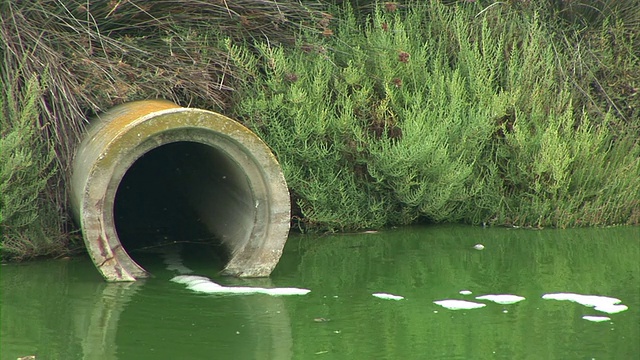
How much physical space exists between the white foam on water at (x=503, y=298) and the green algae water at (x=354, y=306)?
0.24 feet

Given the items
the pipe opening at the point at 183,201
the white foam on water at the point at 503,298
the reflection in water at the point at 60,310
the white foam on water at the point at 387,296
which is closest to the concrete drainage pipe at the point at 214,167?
the pipe opening at the point at 183,201

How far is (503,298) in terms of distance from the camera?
5.81 m

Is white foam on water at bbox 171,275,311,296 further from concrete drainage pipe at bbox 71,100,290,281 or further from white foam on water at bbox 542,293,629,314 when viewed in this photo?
white foam on water at bbox 542,293,629,314

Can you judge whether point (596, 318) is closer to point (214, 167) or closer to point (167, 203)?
point (214, 167)

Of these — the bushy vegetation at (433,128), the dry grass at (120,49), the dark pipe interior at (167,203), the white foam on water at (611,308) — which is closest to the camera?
the white foam on water at (611,308)

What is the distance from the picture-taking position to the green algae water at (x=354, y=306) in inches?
192

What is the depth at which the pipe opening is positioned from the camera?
6.98 metres

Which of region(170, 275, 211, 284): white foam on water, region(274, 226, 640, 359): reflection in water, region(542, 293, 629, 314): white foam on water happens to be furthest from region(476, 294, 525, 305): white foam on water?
region(170, 275, 211, 284): white foam on water

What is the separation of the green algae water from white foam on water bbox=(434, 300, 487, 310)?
5 cm

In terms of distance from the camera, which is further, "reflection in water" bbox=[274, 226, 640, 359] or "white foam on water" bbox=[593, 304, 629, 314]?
"white foam on water" bbox=[593, 304, 629, 314]

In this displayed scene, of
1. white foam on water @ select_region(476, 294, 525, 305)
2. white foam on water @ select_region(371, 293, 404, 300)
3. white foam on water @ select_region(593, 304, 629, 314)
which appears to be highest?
white foam on water @ select_region(371, 293, 404, 300)

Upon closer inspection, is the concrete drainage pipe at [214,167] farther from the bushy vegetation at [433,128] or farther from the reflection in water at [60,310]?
the bushy vegetation at [433,128]

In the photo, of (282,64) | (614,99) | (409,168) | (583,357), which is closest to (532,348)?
(583,357)

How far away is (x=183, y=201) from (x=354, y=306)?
10.7 feet
